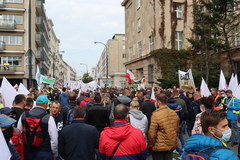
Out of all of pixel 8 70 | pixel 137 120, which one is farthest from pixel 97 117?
pixel 8 70

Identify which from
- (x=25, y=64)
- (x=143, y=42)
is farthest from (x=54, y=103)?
(x=25, y=64)

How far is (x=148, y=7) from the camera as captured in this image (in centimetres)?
3083

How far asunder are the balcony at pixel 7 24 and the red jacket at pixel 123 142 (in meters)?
36.5

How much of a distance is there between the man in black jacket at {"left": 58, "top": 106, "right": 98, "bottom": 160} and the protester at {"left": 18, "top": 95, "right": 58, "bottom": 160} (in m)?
0.41

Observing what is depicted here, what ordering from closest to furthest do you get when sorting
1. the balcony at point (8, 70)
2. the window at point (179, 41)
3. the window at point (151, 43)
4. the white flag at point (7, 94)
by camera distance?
the white flag at point (7, 94) < the window at point (179, 41) < the window at point (151, 43) < the balcony at point (8, 70)

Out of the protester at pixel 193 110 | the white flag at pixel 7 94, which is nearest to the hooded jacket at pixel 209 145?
the protester at pixel 193 110

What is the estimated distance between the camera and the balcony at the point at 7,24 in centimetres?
3462

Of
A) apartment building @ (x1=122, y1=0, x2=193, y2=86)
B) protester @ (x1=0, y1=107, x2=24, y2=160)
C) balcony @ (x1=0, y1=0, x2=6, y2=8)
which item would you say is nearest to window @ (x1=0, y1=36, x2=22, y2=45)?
balcony @ (x1=0, y1=0, x2=6, y2=8)

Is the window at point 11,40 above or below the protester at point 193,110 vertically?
above

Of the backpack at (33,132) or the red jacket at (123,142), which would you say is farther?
the backpack at (33,132)

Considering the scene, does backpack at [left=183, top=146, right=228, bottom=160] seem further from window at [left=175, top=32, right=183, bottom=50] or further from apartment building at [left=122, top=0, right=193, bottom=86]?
window at [left=175, top=32, right=183, bottom=50]

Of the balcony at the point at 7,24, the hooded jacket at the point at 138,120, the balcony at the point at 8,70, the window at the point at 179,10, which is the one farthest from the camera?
the balcony at the point at 7,24

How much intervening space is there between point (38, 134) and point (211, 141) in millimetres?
2935

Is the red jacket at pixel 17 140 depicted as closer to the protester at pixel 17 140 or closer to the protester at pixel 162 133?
the protester at pixel 17 140
